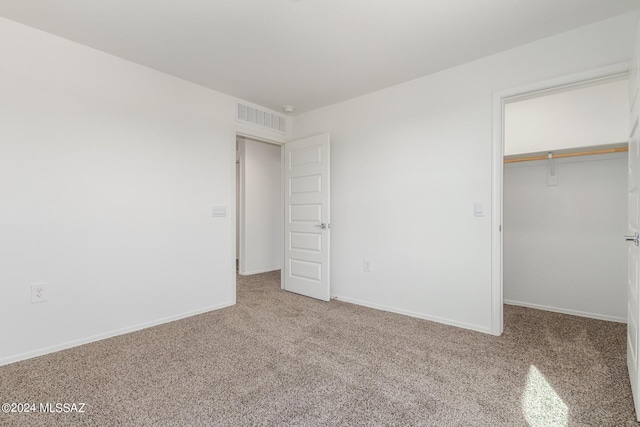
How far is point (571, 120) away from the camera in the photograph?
117 inches

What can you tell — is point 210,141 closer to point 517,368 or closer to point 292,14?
point 292,14

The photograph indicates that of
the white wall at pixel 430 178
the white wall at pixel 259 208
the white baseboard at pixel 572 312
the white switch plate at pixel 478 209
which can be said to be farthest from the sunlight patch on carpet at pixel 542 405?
the white wall at pixel 259 208

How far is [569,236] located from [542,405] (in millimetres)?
2138

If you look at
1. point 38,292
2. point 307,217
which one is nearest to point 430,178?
point 307,217

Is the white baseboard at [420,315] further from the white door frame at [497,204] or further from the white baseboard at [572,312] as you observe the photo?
the white baseboard at [572,312]

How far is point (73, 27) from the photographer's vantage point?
85.7 inches

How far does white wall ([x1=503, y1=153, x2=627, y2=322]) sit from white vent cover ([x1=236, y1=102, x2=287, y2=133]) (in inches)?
111

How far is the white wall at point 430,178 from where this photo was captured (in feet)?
7.90

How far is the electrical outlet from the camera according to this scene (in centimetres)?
219

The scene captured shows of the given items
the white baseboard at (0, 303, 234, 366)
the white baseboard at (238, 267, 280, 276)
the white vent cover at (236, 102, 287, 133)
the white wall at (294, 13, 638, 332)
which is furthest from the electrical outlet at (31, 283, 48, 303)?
the white baseboard at (238, 267, 280, 276)

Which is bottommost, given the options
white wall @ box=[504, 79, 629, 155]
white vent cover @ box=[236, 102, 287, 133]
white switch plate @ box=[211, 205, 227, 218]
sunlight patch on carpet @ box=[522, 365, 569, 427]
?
sunlight patch on carpet @ box=[522, 365, 569, 427]

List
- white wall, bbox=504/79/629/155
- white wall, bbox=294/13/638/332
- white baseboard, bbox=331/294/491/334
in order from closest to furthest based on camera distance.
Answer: white wall, bbox=294/13/638/332, white baseboard, bbox=331/294/491/334, white wall, bbox=504/79/629/155

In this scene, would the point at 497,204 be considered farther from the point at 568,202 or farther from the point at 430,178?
the point at 568,202

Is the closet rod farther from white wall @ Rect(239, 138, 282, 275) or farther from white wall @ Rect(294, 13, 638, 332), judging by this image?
white wall @ Rect(239, 138, 282, 275)
